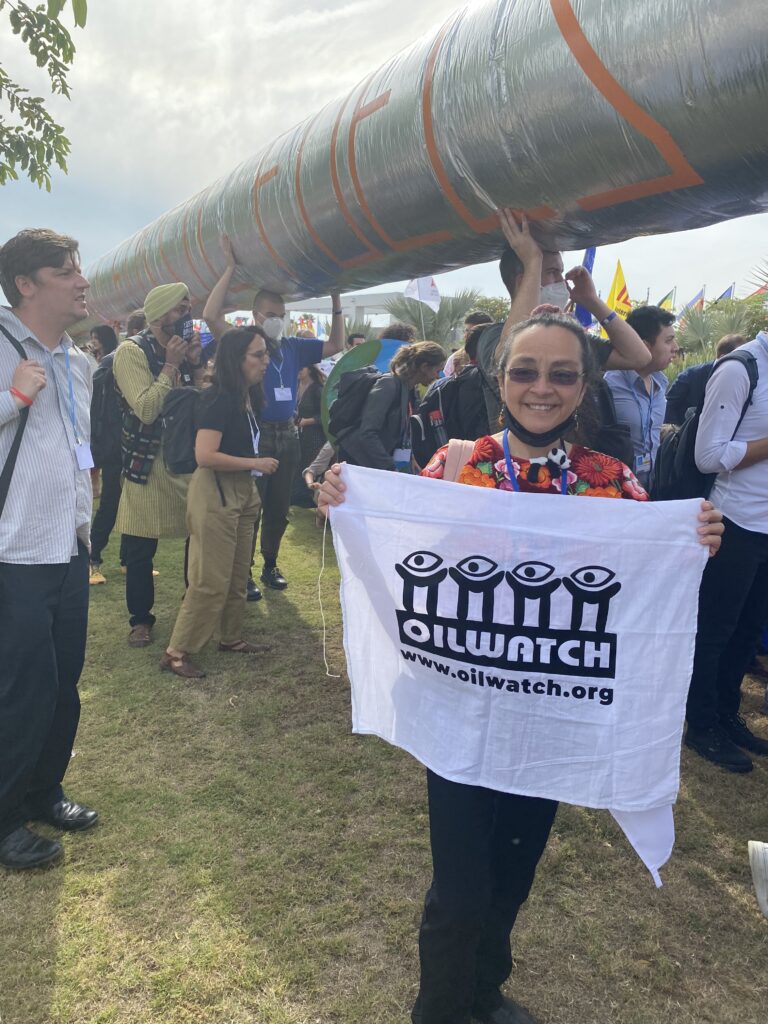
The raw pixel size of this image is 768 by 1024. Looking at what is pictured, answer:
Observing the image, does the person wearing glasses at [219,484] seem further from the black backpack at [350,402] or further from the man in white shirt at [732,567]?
the man in white shirt at [732,567]

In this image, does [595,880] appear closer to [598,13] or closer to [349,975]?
[349,975]

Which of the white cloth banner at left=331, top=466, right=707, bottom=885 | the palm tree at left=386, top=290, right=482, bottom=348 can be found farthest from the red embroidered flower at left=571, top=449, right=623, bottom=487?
the palm tree at left=386, top=290, right=482, bottom=348

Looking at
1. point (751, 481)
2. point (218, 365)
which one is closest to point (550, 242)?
point (751, 481)

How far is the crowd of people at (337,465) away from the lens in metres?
1.69

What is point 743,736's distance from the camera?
11.1ft

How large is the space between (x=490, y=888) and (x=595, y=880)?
1057mm

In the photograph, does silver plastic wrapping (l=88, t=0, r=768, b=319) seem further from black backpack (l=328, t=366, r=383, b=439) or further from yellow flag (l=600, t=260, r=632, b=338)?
yellow flag (l=600, t=260, r=632, b=338)

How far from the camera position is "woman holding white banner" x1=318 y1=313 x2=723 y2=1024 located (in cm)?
162

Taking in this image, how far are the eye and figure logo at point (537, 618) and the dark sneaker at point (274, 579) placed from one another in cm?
403

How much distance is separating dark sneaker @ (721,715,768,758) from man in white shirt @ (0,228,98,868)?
9.72 feet

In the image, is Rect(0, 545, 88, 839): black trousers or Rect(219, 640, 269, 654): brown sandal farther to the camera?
Rect(219, 640, 269, 654): brown sandal

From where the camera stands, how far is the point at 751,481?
9.86ft

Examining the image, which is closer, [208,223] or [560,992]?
[560,992]

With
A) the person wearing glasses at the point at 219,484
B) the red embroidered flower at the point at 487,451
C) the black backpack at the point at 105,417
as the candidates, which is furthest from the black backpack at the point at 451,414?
the black backpack at the point at 105,417
